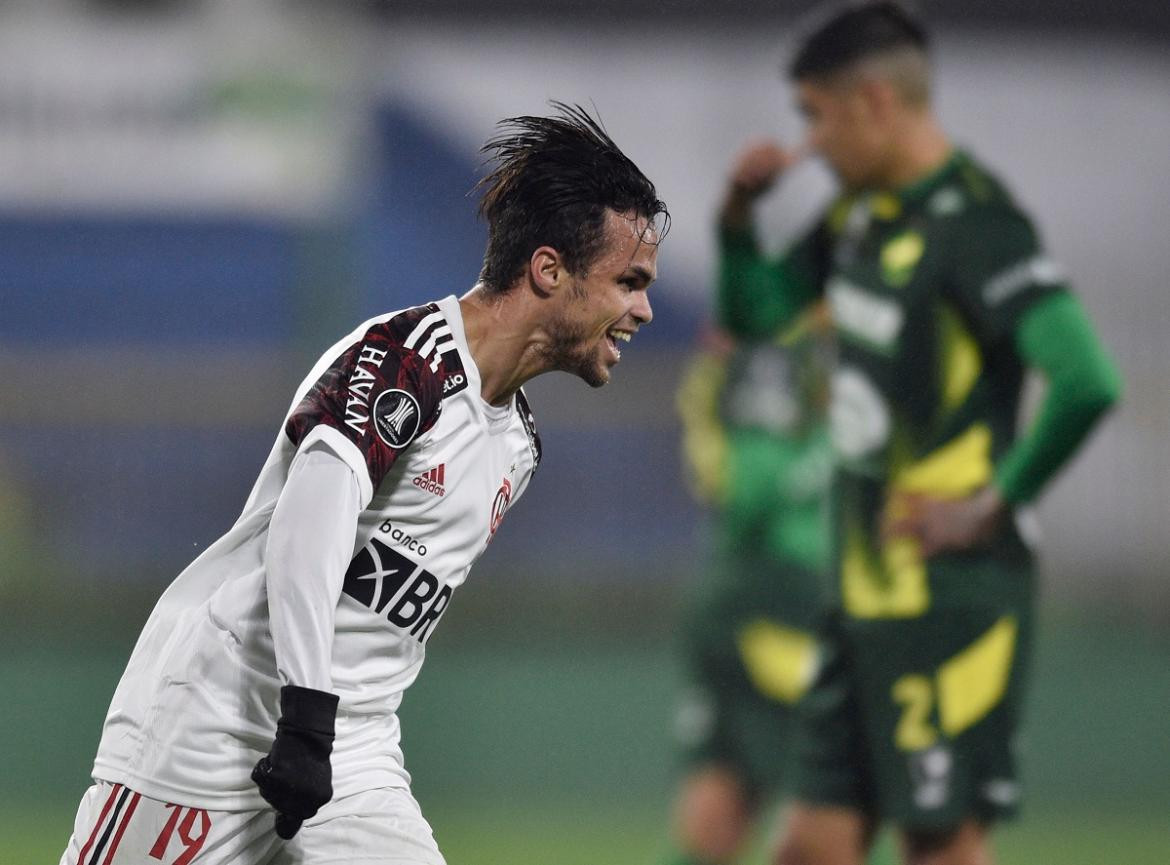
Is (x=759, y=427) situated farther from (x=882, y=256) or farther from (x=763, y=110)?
(x=763, y=110)

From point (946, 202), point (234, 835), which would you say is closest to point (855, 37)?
point (946, 202)

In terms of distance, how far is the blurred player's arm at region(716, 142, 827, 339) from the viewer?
5004mm

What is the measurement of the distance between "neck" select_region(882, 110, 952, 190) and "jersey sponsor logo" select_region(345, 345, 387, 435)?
7.16 ft

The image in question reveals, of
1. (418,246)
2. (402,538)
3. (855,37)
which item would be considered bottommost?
(418,246)

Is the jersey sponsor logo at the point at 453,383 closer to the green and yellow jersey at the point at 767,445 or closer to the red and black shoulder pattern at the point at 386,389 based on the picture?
the red and black shoulder pattern at the point at 386,389

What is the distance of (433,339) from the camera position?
9.49 ft

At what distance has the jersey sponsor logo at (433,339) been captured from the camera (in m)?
2.86

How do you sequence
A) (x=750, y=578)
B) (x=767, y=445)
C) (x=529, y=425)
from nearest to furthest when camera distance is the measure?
1. (x=529, y=425)
2. (x=750, y=578)
3. (x=767, y=445)

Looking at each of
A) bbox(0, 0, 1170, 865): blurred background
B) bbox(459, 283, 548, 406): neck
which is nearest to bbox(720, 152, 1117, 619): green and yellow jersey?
bbox(459, 283, 548, 406): neck

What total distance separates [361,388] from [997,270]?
216 cm

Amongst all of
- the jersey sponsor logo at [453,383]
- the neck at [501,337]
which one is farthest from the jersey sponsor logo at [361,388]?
the neck at [501,337]

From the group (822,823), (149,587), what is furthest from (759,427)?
(149,587)

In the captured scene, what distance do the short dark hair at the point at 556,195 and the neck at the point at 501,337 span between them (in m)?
0.03

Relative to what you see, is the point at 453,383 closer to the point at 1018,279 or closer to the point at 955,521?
the point at 955,521
